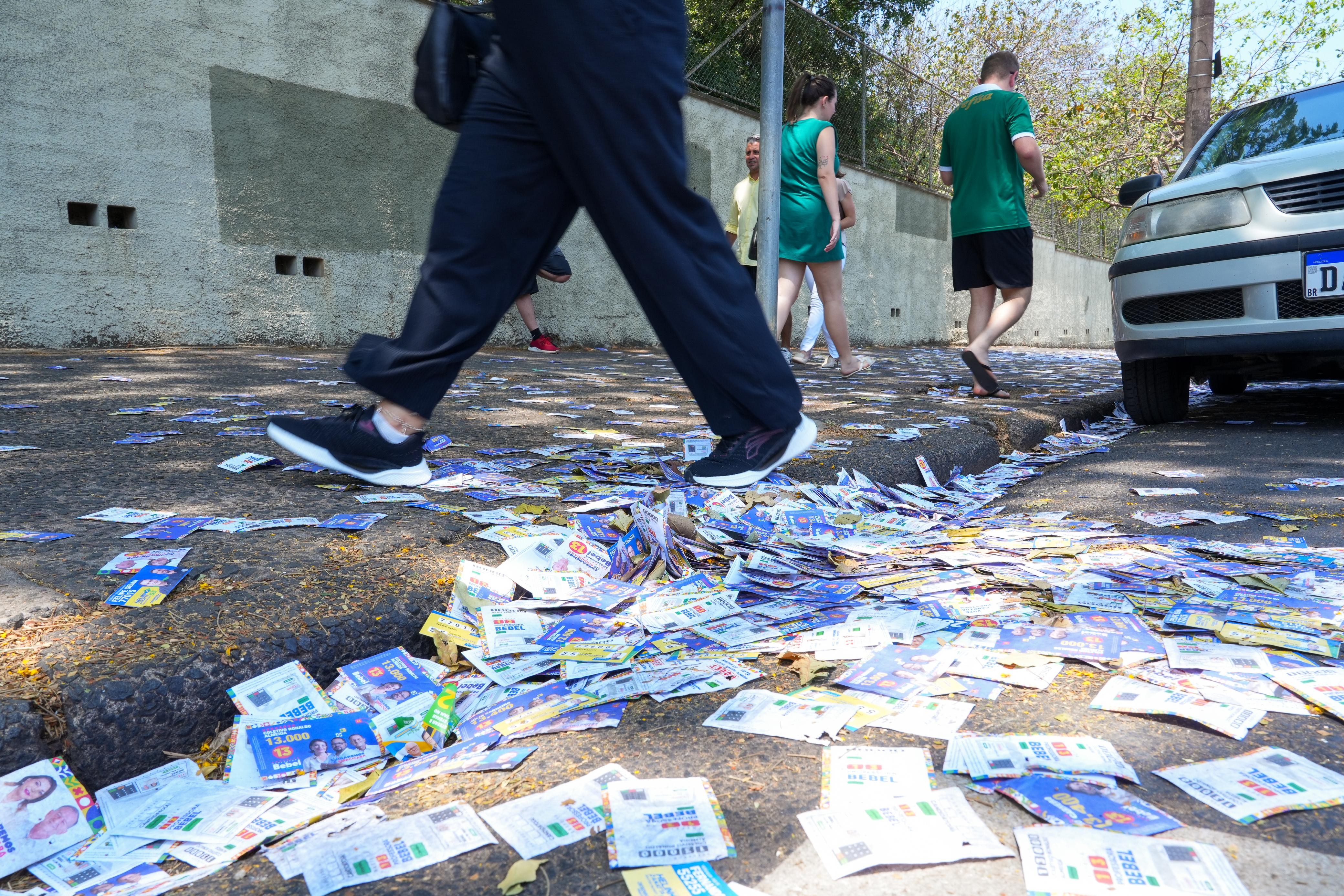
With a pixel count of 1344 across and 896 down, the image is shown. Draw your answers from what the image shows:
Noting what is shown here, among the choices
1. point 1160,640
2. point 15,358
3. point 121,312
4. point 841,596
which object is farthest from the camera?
point 121,312

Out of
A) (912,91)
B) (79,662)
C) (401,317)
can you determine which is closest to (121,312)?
(401,317)

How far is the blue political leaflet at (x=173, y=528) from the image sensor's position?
1.74 m

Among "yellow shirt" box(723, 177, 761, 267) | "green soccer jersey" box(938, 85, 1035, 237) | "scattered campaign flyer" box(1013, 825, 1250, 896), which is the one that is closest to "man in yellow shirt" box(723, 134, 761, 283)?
"yellow shirt" box(723, 177, 761, 267)

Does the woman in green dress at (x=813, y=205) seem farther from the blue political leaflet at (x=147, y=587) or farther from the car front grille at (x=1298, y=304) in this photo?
the blue political leaflet at (x=147, y=587)

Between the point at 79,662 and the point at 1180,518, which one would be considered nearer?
the point at 79,662

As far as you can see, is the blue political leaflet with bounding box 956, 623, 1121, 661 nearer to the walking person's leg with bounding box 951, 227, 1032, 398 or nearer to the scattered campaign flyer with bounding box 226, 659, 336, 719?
the scattered campaign flyer with bounding box 226, 659, 336, 719

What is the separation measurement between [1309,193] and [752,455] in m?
2.87

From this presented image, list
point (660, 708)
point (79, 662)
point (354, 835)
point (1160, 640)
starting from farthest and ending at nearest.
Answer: point (1160, 640) → point (660, 708) → point (79, 662) → point (354, 835)

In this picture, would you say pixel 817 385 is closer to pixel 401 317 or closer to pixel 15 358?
pixel 401 317

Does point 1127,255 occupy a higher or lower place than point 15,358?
higher

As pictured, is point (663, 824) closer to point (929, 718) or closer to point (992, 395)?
point (929, 718)

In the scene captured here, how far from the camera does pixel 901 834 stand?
100 centimetres

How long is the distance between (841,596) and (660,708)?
2.03 feet

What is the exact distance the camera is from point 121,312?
6367 millimetres
